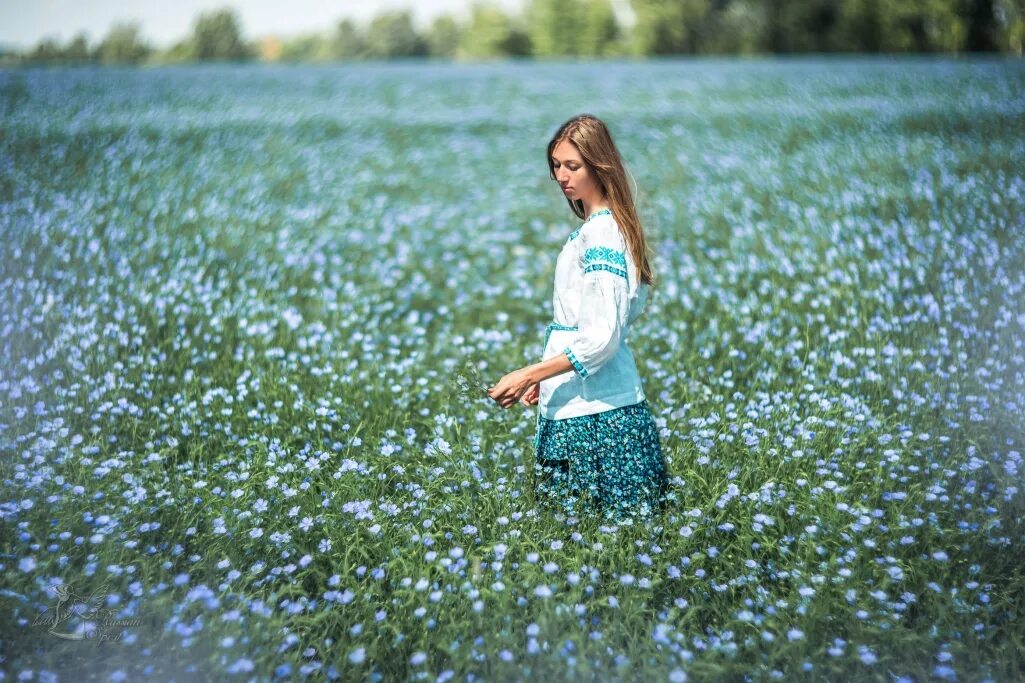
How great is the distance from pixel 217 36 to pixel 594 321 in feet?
52.8

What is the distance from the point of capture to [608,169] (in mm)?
2684

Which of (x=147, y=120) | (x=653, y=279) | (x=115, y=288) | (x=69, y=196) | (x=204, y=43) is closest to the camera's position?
(x=653, y=279)

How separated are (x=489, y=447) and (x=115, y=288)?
11.3ft

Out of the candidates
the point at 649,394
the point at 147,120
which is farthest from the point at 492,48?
the point at 649,394

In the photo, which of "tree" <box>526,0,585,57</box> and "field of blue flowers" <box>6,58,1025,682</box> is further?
"tree" <box>526,0,585,57</box>

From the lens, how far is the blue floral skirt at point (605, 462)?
2918 mm

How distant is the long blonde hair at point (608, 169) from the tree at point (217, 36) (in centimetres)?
1239

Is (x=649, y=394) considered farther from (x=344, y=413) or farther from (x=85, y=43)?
(x=85, y=43)

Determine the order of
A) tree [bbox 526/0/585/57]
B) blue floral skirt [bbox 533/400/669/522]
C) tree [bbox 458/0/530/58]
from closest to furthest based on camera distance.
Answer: blue floral skirt [bbox 533/400/669/522], tree [bbox 458/0/530/58], tree [bbox 526/0/585/57]

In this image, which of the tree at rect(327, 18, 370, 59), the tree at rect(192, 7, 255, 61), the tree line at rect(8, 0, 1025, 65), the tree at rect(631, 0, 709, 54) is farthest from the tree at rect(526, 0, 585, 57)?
the tree at rect(192, 7, 255, 61)

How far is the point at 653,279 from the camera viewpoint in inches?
113

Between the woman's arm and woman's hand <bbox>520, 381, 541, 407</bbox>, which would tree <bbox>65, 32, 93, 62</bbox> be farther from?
the woman's arm

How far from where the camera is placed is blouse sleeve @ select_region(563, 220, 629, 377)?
8.63 feet

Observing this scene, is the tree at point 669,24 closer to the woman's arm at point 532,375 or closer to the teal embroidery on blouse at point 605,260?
the teal embroidery on blouse at point 605,260
